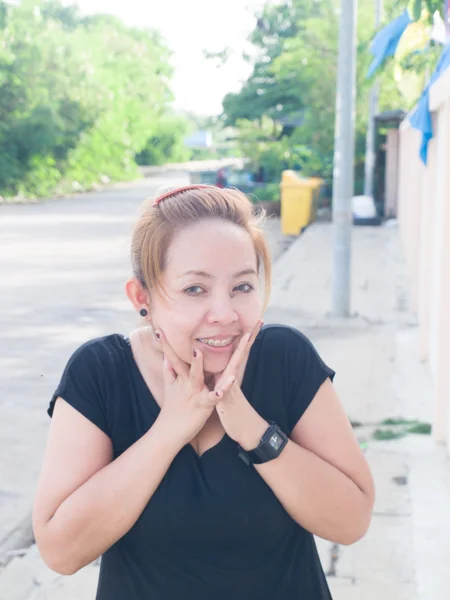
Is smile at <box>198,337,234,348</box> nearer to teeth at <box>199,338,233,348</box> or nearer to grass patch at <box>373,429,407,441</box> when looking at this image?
teeth at <box>199,338,233,348</box>

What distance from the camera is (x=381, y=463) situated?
16.3ft

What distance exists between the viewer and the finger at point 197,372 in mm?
1631

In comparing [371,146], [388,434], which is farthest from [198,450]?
[371,146]

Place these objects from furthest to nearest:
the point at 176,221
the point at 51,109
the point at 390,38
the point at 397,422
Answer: the point at 51,109
the point at 390,38
the point at 397,422
the point at 176,221

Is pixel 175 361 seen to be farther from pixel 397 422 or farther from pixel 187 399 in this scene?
pixel 397 422

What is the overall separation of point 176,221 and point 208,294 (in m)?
0.16

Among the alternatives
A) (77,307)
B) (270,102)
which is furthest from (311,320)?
(270,102)

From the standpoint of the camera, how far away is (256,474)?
171cm

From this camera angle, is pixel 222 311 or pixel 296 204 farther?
pixel 296 204

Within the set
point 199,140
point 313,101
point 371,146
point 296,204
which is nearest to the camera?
point 296,204

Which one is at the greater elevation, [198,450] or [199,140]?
[198,450]

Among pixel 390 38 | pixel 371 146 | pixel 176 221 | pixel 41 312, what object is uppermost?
pixel 390 38

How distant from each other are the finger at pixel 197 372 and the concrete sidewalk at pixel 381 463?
2.10m

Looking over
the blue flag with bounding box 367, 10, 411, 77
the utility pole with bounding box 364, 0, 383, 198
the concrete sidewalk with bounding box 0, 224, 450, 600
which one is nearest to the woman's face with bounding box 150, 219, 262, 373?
the concrete sidewalk with bounding box 0, 224, 450, 600
